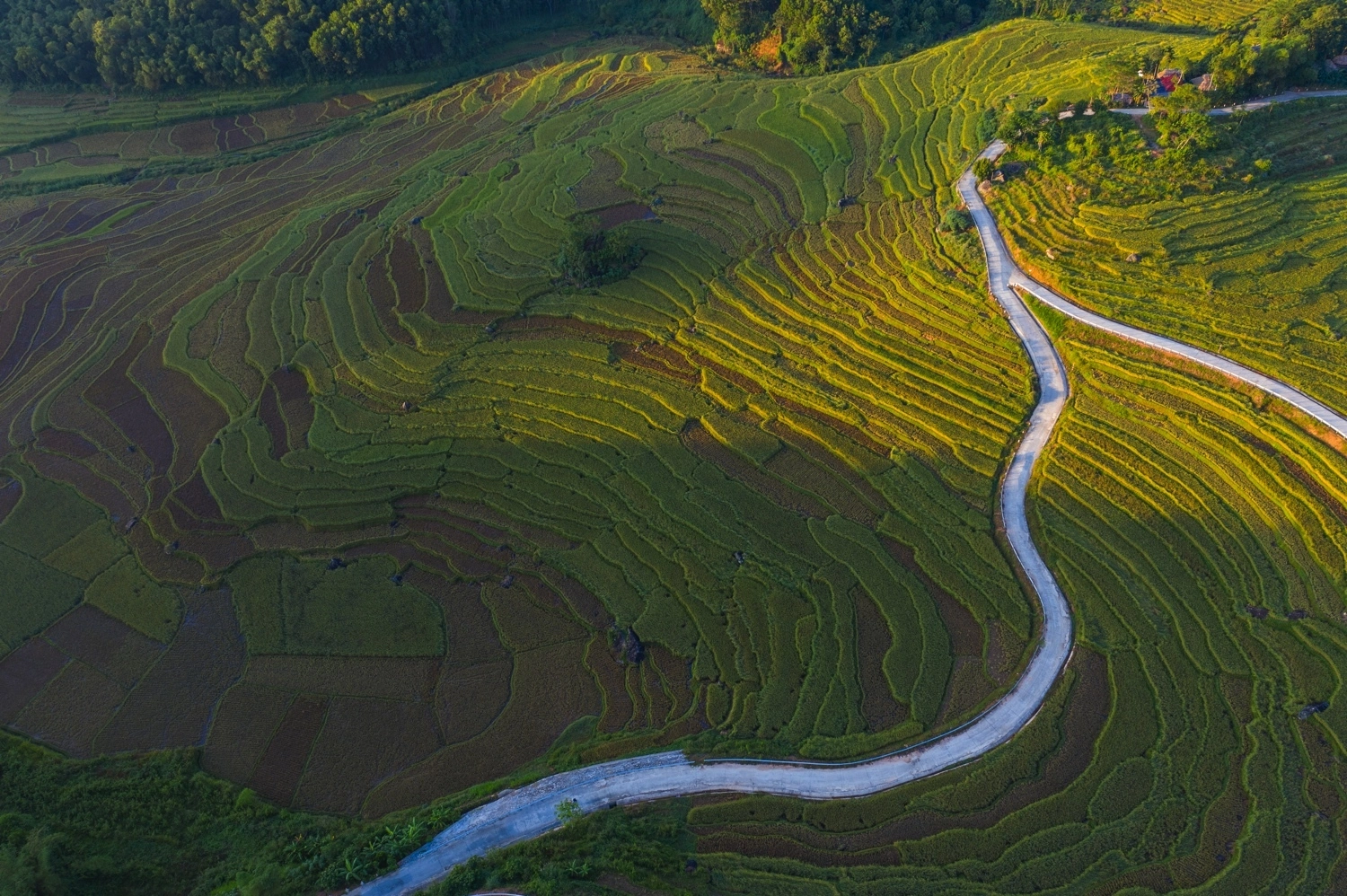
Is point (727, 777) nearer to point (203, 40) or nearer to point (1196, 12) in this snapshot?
point (1196, 12)

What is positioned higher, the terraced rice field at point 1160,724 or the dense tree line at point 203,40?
the dense tree line at point 203,40

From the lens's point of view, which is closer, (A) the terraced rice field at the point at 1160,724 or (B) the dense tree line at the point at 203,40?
(A) the terraced rice field at the point at 1160,724

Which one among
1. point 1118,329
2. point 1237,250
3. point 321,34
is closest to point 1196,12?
point 1237,250

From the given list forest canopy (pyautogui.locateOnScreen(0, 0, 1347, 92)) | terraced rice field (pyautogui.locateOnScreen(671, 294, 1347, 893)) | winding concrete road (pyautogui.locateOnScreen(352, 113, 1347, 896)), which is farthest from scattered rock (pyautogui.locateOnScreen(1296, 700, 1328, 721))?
forest canopy (pyautogui.locateOnScreen(0, 0, 1347, 92))

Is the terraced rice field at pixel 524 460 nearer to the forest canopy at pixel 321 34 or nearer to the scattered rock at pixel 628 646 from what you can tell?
the scattered rock at pixel 628 646

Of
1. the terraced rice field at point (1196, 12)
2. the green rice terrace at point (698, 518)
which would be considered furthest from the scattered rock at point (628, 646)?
the terraced rice field at point (1196, 12)

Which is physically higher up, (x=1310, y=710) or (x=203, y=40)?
(x=203, y=40)

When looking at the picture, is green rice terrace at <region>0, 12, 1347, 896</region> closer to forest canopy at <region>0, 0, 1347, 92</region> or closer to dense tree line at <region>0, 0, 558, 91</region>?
forest canopy at <region>0, 0, 1347, 92</region>
